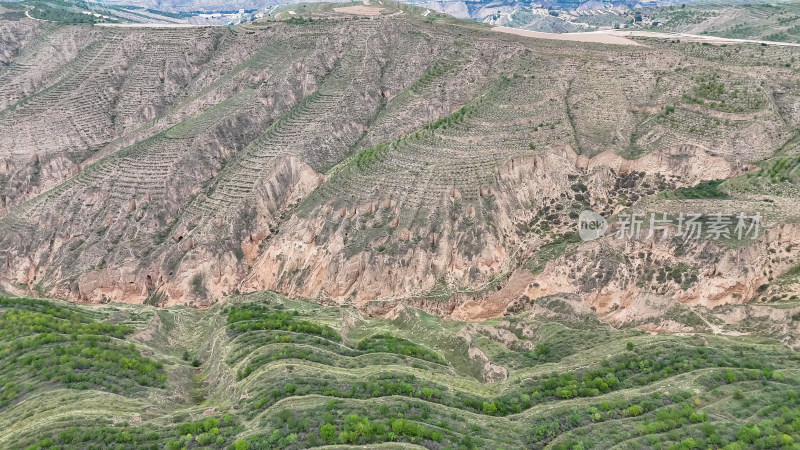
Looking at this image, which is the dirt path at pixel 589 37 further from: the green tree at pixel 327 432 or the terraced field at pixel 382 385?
the green tree at pixel 327 432

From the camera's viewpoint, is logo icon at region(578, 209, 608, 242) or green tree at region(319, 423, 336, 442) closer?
green tree at region(319, 423, 336, 442)

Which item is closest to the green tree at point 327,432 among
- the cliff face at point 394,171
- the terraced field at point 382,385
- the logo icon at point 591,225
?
the terraced field at point 382,385

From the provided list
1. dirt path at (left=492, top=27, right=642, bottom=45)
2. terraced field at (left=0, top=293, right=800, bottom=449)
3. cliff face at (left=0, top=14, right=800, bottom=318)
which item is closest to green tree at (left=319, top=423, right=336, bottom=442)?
terraced field at (left=0, top=293, right=800, bottom=449)

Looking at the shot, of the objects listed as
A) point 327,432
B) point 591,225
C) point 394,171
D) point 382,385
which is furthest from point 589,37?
point 327,432

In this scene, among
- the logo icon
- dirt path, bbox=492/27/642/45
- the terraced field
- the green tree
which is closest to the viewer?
the green tree

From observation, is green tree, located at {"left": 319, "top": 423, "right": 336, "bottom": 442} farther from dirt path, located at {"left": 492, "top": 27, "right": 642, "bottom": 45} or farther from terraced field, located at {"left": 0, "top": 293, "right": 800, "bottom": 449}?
dirt path, located at {"left": 492, "top": 27, "right": 642, "bottom": 45}
